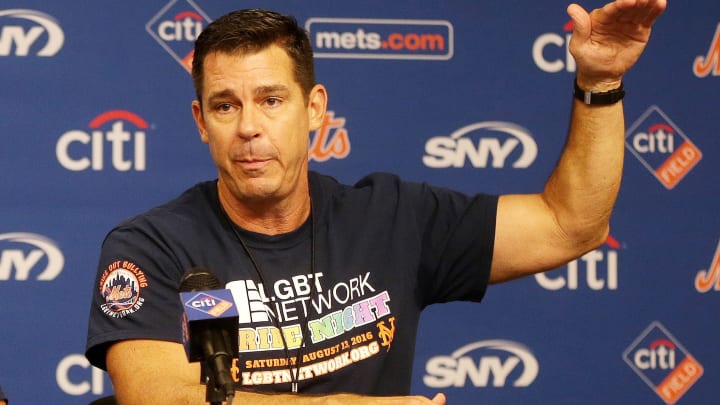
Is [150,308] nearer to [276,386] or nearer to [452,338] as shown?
[276,386]

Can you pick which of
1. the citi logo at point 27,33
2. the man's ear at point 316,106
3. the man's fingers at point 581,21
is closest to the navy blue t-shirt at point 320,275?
the man's ear at point 316,106

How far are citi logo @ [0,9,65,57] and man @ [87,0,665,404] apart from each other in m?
1.16

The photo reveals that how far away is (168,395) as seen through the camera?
202 centimetres

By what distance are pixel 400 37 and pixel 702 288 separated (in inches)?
46.6

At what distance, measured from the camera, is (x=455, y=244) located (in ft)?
8.04

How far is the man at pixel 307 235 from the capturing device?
7.23 ft

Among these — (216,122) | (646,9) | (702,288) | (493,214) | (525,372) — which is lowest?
(525,372)

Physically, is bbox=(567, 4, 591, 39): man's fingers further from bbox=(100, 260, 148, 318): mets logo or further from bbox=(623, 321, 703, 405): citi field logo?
bbox=(623, 321, 703, 405): citi field logo

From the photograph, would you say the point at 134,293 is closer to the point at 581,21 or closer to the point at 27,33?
the point at 581,21

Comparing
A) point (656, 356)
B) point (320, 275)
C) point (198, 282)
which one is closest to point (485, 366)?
point (656, 356)

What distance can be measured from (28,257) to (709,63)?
2.10 metres

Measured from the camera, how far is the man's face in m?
2.29

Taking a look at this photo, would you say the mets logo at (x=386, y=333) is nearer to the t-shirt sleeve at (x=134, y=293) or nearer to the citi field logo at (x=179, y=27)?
the t-shirt sleeve at (x=134, y=293)

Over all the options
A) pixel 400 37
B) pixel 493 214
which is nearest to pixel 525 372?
pixel 400 37
